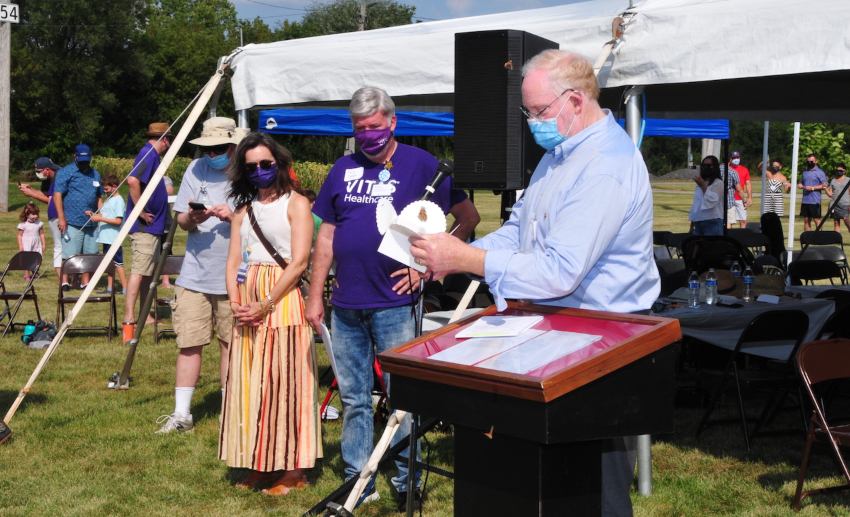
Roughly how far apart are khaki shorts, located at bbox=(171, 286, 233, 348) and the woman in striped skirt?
956mm

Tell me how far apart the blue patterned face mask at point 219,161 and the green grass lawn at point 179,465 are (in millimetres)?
1550

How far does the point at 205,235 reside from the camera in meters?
5.90

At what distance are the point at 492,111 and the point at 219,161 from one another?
5.93ft

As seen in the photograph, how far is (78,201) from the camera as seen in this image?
11.2 meters

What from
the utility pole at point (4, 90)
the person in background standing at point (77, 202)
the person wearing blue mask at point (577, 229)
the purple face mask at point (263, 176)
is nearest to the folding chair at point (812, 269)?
the purple face mask at point (263, 176)

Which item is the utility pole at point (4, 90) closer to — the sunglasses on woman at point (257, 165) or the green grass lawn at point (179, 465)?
the green grass lawn at point (179, 465)

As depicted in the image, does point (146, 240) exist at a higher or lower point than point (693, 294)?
higher

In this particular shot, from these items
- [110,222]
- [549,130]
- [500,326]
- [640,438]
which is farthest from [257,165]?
[110,222]

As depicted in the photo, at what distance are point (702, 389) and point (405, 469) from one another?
9.84 feet

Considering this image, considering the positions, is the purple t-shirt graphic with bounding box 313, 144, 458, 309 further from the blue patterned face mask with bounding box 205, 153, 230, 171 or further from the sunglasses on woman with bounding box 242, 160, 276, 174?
the blue patterned face mask with bounding box 205, 153, 230, 171

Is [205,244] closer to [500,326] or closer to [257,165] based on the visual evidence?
[257,165]

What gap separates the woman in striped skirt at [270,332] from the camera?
16.1 ft

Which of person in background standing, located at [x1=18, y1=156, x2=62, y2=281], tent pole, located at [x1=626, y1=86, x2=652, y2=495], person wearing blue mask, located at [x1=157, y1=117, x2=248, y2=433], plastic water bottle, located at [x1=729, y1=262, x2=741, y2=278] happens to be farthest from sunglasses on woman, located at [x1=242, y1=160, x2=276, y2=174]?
A: person in background standing, located at [x1=18, y1=156, x2=62, y2=281]

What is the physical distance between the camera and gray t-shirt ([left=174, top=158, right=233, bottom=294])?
584cm
